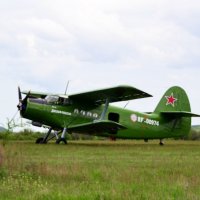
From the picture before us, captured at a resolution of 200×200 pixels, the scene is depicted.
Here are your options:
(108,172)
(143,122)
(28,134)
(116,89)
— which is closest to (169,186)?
(108,172)

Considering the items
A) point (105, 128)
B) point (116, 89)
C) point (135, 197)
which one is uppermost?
point (116, 89)

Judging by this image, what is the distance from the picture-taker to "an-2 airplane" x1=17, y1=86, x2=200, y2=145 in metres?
27.1

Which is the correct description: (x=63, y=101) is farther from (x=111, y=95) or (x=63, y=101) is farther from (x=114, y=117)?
(x=114, y=117)

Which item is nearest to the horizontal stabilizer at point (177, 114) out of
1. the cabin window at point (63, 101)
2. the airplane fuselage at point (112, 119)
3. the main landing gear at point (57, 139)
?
the airplane fuselage at point (112, 119)

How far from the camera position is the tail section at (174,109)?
31.7 meters

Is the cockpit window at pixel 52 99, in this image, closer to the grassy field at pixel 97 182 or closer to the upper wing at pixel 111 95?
the upper wing at pixel 111 95

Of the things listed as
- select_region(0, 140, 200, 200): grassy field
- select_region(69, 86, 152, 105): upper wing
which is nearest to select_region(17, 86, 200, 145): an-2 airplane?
select_region(69, 86, 152, 105): upper wing

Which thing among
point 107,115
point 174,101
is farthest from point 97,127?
point 174,101

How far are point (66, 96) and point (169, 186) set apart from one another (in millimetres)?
18806

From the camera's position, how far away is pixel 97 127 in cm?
2773

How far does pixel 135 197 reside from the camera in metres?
8.33

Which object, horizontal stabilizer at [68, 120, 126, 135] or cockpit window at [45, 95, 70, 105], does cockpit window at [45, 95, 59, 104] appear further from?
horizontal stabilizer at [68, 120, 126, 135]

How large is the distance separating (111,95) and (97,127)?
1.81m

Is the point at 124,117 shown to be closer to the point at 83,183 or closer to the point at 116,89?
the point at 116,89
